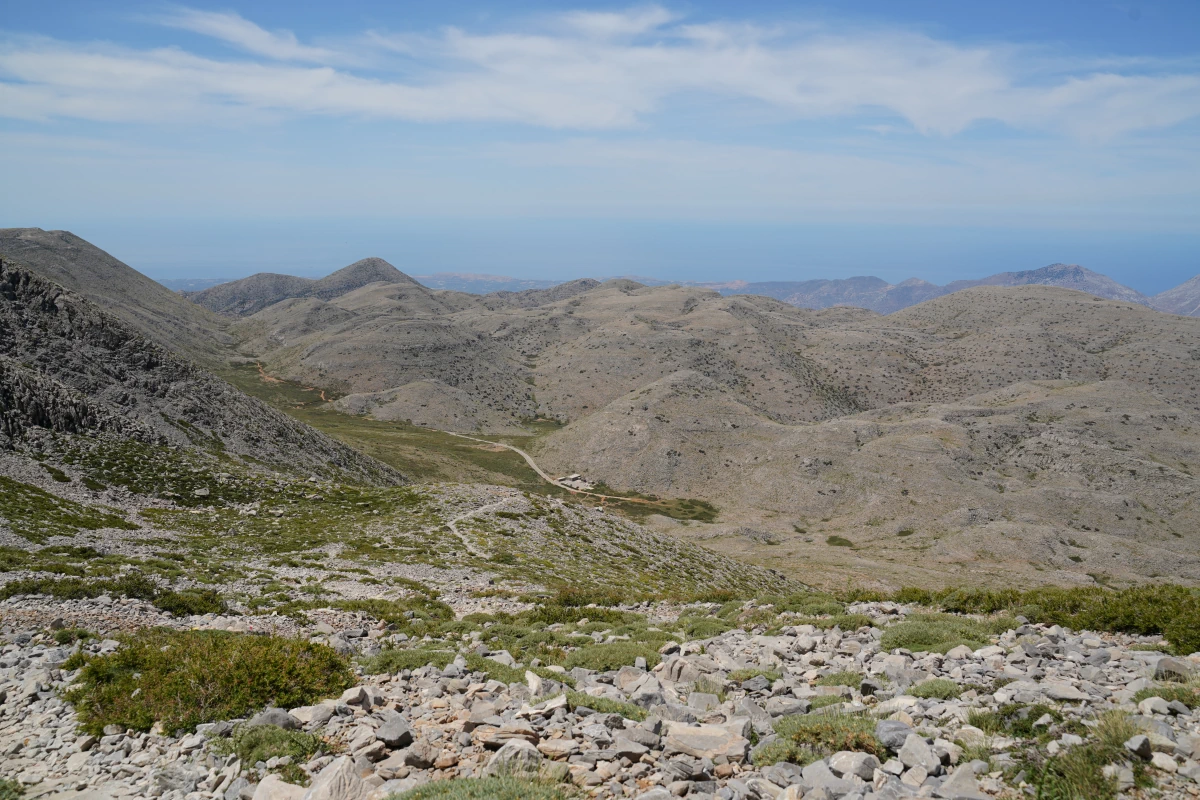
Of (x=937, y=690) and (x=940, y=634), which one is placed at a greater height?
(x=937, y=690)

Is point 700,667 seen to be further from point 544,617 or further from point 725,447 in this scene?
point 725,447

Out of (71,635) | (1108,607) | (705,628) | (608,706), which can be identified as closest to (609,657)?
(608,706)

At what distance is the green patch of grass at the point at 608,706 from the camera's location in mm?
11344

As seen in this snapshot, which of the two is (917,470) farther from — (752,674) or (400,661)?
(400,661)

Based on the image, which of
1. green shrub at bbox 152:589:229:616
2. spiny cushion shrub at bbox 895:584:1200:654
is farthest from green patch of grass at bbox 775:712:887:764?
green shrub at bbox 152:589:229:616

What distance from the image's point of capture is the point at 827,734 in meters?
10.1

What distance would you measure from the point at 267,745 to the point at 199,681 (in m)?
2.99

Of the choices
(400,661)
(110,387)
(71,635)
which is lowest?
(400,661)

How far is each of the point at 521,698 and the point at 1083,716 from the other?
32.0ft

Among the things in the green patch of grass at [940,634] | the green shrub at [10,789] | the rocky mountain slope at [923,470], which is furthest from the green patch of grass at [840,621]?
the rocky mountain slope at [923,470]

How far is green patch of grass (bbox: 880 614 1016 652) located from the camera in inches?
606

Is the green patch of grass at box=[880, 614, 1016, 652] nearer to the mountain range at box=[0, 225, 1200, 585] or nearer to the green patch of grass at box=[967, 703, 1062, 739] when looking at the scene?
the green patch of grass at box=[967, 703, 1062, 739]

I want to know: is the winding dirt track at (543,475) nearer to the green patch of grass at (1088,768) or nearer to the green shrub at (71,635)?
the green shrub at (71,635)

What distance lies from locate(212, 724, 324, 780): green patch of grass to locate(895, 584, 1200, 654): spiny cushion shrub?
58.0 ft
